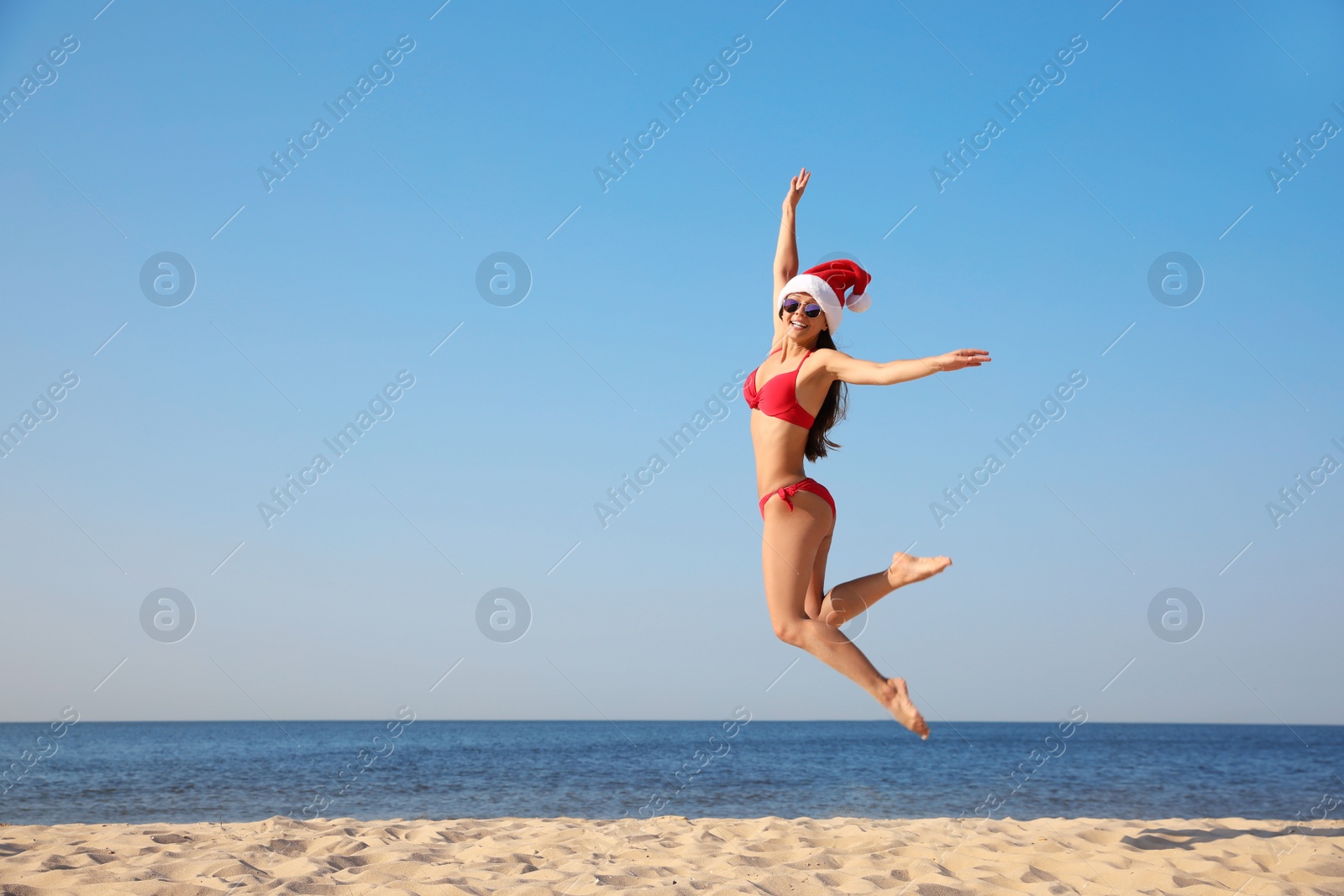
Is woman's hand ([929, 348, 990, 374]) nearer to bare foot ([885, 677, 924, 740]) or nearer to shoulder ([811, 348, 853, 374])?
shoulder ([811, 348, 853, 374])

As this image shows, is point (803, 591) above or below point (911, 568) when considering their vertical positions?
below

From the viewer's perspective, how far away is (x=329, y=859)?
7.63 metres

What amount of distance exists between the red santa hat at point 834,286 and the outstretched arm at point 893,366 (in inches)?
16.5

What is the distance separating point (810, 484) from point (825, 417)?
0.46 metres

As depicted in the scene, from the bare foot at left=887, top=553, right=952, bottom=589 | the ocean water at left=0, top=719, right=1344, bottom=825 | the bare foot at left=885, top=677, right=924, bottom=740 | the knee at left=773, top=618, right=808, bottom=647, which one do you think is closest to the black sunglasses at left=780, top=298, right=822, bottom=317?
the bare foot at left=887, top=553, right=952, bottom=589

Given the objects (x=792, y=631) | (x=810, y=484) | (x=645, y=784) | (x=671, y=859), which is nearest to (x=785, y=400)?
(x=810, y=484)

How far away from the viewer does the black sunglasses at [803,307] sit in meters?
4.86

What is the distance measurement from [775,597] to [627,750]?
3767 cm

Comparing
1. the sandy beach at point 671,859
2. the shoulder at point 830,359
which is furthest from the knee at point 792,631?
the sandy beach at point 671,859

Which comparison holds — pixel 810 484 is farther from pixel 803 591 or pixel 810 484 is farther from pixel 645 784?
pixel 645 784

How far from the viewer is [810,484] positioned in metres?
4.74

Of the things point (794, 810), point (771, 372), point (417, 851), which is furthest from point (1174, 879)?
point (794, 810)

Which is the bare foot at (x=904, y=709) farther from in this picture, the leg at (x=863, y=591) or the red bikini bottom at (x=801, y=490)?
the red bikini bottom at (x=801, y=490)

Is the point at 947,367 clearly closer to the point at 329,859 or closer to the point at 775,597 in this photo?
the point at 775,597
